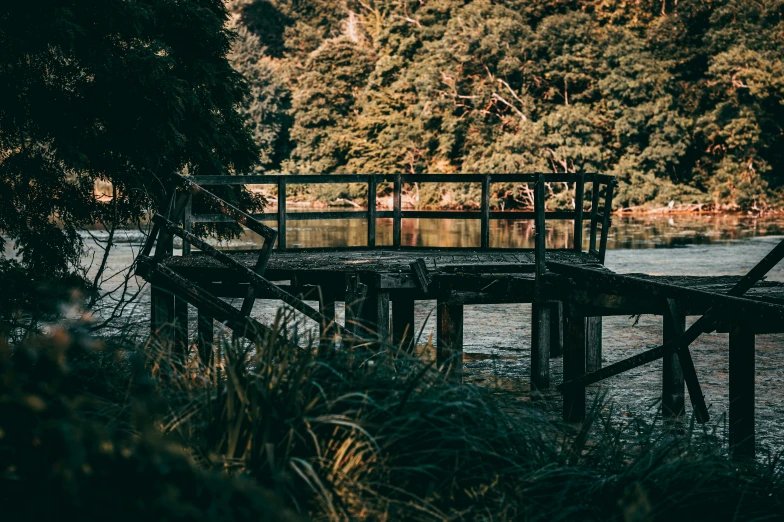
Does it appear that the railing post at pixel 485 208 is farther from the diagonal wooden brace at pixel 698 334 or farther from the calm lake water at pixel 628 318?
the diagonal wooden brace at pixel 698 334

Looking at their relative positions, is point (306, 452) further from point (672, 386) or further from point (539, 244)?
point (672, 386)

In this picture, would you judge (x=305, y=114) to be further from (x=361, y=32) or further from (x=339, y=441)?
(x=339, y=441)

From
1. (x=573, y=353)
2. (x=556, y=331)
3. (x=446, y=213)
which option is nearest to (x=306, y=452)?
(x=573, y=353)

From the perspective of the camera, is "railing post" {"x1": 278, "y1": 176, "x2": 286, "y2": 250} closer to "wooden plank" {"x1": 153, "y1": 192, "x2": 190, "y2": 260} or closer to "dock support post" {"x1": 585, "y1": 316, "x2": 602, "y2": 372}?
"wooden plank" {"x1": 153, "y1": 192, "x2": 190, "y2": 260}

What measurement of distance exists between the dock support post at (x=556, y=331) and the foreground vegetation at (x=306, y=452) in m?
8.41

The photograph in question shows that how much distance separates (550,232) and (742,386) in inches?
1320

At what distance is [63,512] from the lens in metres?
3.54

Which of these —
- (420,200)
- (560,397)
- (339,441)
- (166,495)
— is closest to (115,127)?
(560,397)

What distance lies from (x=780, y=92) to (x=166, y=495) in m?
47.0

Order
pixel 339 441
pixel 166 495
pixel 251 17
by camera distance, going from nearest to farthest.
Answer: pixel 166 495 < pixel 339 441 < pixel 251 17

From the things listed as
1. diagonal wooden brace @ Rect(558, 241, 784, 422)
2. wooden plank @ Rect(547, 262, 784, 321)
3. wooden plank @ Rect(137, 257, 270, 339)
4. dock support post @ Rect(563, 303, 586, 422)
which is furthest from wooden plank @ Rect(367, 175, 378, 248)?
diagonal wooden brace @ Rect(558, 241, 784, 422)

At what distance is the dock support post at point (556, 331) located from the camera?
13938mm

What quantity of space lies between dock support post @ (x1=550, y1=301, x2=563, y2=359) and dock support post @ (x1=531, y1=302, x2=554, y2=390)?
2.27 m

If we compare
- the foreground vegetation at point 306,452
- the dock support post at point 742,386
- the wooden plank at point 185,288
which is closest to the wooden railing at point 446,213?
the wooden plank at point 185,288
